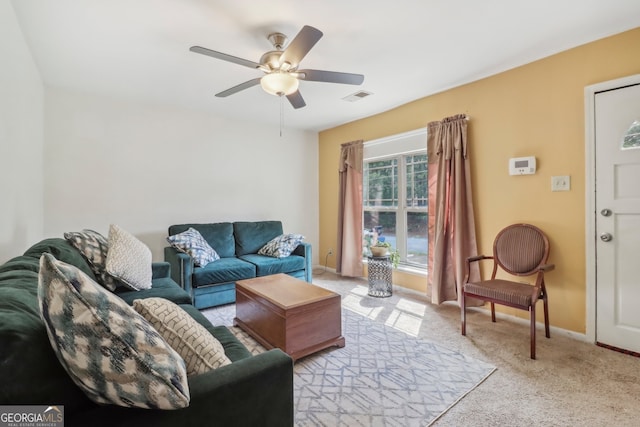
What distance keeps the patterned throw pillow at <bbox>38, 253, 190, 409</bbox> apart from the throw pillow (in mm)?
1705

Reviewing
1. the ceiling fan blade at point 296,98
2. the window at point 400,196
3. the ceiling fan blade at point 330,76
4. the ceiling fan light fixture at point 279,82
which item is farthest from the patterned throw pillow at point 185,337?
the window at point 400,196

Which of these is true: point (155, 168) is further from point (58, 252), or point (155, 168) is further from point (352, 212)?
point (352, 212)

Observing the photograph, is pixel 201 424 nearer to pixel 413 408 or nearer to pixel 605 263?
pixel 413 408

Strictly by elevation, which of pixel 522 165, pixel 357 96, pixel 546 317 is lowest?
pixel 546 317

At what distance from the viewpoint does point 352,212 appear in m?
4.57

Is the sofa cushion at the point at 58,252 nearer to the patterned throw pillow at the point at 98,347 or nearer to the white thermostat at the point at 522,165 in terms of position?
the patterned throw pillow at the point at 98,347

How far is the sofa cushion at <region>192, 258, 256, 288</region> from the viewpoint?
10.6 ft

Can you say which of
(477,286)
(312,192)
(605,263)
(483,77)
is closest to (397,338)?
(477,286)

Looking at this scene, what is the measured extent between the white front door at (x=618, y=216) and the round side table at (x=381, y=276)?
1936mm

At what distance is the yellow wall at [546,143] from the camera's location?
250cm

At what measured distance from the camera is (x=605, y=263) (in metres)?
2.40

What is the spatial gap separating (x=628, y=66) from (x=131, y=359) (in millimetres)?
3520

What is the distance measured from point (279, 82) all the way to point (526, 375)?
2.69 m

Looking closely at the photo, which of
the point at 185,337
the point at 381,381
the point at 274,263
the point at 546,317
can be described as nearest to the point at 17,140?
the point at 185,337
